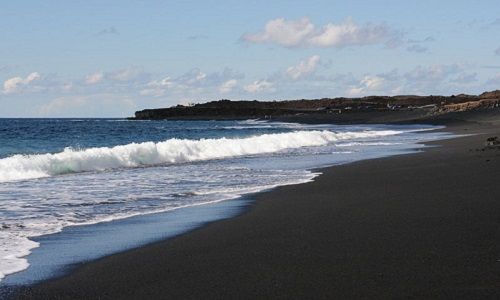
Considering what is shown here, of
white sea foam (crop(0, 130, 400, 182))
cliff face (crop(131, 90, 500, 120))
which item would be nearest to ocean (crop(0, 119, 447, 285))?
white sea foam (crop(0, 130, 400, 182))

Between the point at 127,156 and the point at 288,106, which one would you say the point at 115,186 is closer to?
the point at 127,156

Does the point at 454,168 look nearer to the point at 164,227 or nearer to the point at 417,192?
the point at 417,192

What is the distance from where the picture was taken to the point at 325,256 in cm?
695

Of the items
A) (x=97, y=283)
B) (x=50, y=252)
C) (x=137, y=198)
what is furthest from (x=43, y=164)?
(x=97, y=283)

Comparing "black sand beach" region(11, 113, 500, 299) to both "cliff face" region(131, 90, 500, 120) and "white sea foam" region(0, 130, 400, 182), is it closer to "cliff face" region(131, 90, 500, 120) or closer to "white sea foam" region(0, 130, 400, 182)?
"white sea foam" region(0, 130, 400, 182)

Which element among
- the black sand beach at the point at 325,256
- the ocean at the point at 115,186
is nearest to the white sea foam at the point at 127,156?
the ocean at the point at 115,186

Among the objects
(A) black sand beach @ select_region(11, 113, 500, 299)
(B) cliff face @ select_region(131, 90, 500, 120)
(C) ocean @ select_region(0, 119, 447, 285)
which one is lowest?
(A) black sand beach @ select_region(11, 113, 500, 299)

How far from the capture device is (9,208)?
11.7 metres

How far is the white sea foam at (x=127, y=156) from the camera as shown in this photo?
1972 centimetres

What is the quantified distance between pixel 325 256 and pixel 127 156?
17.7m

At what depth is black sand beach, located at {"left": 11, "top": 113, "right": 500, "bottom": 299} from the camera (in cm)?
571

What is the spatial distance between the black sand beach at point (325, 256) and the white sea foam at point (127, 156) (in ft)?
33.4

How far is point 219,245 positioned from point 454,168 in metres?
10.1

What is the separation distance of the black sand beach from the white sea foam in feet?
33.4
